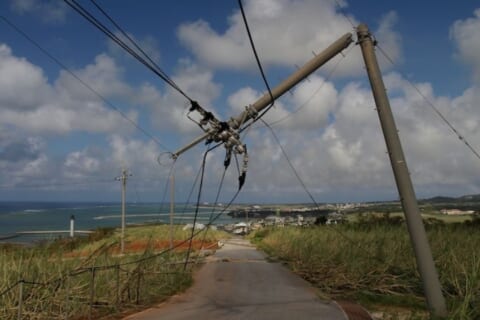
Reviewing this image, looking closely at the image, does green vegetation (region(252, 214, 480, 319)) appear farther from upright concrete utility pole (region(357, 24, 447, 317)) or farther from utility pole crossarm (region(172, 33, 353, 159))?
utility pole crossarm (region(172, 33, 353, 159))

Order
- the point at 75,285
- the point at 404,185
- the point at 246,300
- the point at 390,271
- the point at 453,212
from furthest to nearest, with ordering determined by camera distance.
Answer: the point at 453,212 < the point at 390,271 < the point at 246,300 < the point at 75,285 < the point at 404,185

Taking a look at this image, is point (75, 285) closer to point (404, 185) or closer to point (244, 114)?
point (244, 114)

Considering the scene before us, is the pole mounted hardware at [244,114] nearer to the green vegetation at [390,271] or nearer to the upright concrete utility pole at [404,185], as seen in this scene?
the upright concrete utility pole at [404,185]

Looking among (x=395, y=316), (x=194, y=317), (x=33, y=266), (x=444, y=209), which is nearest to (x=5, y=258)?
(x=33, y=266)

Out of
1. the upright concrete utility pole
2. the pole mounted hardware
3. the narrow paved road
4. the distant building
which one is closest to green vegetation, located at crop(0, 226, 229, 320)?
the narrow paved road

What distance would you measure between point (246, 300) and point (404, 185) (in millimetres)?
7098

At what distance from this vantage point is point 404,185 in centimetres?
989

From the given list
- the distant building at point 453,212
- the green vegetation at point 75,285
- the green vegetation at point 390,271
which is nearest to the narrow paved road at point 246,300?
the green vegetation at point 75,285

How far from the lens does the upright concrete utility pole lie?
9.70m

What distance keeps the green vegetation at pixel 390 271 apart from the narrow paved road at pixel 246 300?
1.00m

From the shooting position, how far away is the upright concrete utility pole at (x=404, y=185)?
970cm

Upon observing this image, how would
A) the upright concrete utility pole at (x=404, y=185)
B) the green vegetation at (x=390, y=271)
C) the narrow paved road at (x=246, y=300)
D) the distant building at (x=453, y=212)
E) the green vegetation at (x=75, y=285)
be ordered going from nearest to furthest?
Result: the upright concrete utility pole at (x=404, y=185) < the green vegetation at (x=75, y=285) < the green vegetation at (x=390, y=271) < the narrow paved road at (x=246, y=300) < the distant building at (x=453, y=212)

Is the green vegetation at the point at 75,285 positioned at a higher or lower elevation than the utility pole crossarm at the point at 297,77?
lower

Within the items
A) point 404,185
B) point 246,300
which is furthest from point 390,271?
point 404,185
